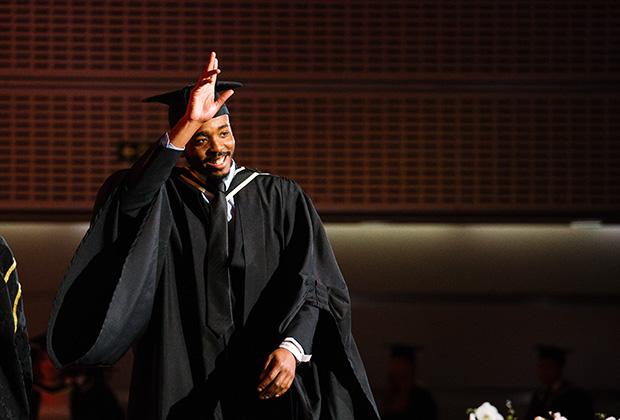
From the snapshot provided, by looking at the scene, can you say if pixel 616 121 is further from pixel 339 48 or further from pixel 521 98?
pixel 339 48

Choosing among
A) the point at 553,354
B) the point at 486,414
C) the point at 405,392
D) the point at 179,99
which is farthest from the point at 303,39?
the point at 486,414

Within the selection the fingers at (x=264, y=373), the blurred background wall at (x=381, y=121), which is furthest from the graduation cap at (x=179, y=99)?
the blurred background wall at (x=381, y=121)

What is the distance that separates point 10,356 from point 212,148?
3.01 ft

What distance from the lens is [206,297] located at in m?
3.46

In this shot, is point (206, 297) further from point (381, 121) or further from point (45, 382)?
point (381, 121)

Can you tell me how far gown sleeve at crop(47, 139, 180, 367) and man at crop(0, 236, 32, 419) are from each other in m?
0.39

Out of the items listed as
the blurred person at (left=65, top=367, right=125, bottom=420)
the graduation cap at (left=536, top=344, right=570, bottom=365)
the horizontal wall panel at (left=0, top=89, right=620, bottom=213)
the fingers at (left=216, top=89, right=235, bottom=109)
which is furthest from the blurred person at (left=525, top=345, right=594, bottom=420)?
the fingers at (left=216, top=89, right=235, bottom=109)

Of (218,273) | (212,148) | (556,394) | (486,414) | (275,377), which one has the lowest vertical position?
(556,394)

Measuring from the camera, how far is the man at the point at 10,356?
2.88 meters

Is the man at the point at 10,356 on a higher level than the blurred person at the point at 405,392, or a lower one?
higher

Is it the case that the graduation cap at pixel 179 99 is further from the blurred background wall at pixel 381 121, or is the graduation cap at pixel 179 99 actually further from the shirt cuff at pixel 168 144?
the blurred background wall at pixel 381 121

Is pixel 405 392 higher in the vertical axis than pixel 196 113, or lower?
lower

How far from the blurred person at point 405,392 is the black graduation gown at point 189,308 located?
3138mm

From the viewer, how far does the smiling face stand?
3.50 metres
